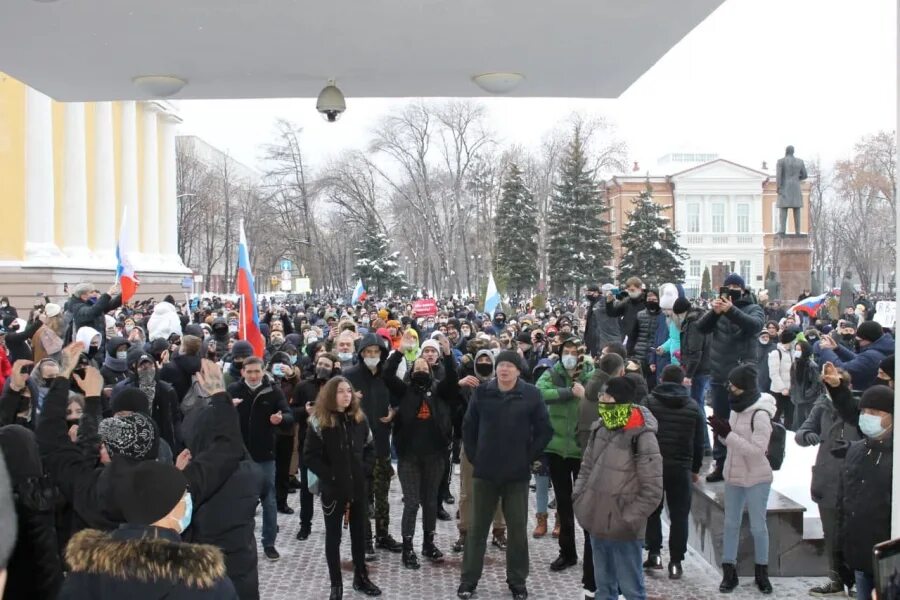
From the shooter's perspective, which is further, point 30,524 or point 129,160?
point 129,160

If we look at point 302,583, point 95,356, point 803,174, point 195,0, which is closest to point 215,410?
point 195,0

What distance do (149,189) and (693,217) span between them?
161 ft

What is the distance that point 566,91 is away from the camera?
370 inches

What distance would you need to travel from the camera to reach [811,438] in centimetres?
743

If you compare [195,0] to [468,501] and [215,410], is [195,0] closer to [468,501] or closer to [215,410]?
[215,410]

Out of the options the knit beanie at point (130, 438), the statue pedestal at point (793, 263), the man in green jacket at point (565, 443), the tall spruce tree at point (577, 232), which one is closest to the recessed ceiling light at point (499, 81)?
the man in green jacket at point (565, 443)

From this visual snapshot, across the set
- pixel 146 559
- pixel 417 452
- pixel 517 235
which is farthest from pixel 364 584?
pixel 517 235

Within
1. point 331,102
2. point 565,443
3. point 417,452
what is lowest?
point 417,452

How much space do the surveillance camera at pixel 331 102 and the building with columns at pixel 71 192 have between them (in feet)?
57.1

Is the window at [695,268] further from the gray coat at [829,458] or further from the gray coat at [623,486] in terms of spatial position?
the gray coat at [623,486]

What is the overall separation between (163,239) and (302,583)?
42672mm

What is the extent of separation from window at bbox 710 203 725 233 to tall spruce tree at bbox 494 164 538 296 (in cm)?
2937

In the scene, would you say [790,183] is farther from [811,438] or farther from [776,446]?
[811,438]

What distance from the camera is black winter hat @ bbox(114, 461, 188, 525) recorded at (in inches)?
125
